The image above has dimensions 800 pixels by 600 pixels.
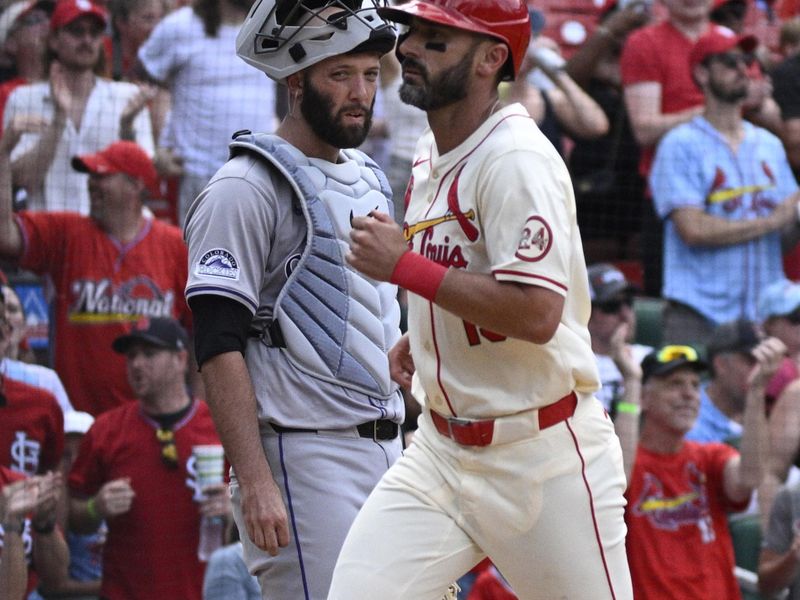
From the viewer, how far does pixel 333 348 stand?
3193mm

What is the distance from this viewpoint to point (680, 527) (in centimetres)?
525

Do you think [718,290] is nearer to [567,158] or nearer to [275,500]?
[567,158]

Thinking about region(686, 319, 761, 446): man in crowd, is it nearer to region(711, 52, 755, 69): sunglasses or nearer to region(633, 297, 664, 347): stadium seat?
region(633, 297, 664, 347): stadium seat

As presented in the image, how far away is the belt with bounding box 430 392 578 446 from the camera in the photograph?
114 inches

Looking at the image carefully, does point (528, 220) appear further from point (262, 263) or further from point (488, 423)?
point (262, 263)

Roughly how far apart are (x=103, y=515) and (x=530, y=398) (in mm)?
2798

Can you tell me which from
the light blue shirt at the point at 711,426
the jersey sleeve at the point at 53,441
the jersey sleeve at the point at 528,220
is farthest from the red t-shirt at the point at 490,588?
the jersey sleeve at the point at 528,220

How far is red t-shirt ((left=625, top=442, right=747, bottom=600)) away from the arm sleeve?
2.52m

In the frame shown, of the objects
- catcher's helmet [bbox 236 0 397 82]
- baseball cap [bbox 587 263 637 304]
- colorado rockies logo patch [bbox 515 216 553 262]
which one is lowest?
baseball cap [bbox 587 263 637 304]

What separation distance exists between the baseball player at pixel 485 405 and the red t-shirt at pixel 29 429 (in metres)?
2.71

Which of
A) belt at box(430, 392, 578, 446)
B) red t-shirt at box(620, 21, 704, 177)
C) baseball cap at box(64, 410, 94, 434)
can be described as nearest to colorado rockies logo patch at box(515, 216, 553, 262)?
belt at box(430, 392, 578, 446)

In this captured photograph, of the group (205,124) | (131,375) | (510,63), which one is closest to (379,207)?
(510,63)

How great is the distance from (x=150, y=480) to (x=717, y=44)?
11.0ft

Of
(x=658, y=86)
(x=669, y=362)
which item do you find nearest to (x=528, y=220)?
(x=669, y=362)
